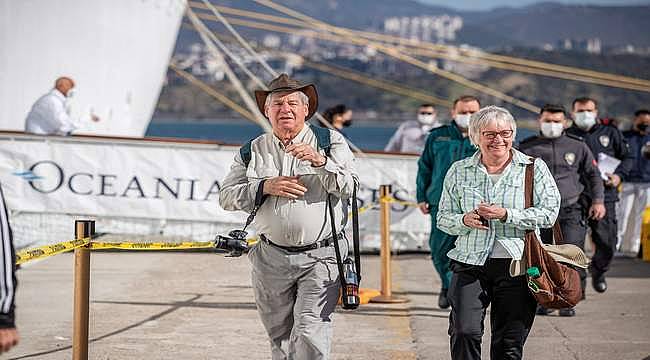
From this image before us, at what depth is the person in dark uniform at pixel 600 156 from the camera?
36.6ft

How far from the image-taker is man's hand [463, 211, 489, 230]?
621 centimetres

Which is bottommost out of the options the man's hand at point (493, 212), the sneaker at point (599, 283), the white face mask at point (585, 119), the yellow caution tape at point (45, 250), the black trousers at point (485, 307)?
the sneaker at point (599, 283)

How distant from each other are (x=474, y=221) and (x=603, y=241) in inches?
205

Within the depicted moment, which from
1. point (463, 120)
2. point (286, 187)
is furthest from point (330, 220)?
point (463, 120)

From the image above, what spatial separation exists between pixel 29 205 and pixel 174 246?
663 centimetres

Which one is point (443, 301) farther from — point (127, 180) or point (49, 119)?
point (49, 119)

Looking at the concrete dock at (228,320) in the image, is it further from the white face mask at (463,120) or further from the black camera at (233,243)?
the black camera at (233,243)

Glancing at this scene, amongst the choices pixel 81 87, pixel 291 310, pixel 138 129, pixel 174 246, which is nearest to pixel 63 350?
pixel 174 246

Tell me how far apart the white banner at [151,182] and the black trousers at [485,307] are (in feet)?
26.0

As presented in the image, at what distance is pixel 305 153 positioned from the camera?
584 cm

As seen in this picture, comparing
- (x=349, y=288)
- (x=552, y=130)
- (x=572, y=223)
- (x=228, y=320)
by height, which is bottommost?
(x=228, y=320)

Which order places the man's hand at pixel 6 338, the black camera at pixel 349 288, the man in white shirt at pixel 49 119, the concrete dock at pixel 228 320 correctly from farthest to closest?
1. the man in white shirt at pixel 49 119
2. the concrete dock at pixel 228 320
3. the black camera at pixel 349 288
4. the man's hand at pixel 6 338

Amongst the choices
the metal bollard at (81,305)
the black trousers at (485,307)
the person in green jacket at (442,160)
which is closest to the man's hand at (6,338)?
the metal bollard at (81,305)

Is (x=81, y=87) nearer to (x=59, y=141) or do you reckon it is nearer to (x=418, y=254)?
(x=59, y=141)
